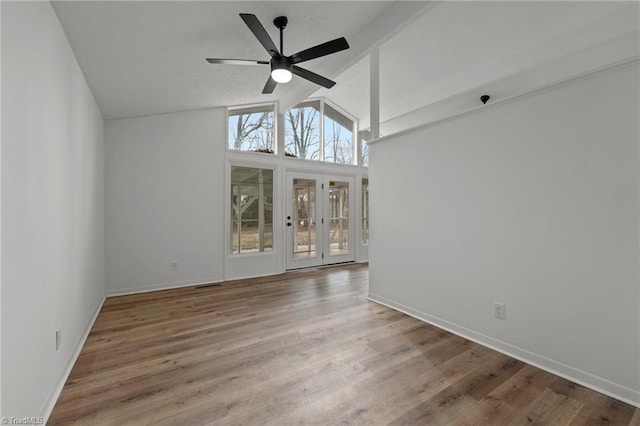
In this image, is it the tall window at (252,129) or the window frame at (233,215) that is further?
the tall window at (252,129)

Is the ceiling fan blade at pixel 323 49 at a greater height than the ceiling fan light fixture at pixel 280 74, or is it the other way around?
the ceiling fan blade at pixel 323 49

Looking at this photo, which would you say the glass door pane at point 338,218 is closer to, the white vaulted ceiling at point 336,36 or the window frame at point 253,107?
the window frame at point 253,107

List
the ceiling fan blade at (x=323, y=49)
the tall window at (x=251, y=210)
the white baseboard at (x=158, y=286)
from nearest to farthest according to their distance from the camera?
the ceiling fan blade at (x=323, y=49)
the white baseboard at (x=158, y=286)
the tall window at (x=251, y=210)

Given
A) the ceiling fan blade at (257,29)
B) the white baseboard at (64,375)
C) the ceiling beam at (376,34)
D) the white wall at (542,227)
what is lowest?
the white baseboard at (64,375)

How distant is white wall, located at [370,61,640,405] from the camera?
1.69 meters

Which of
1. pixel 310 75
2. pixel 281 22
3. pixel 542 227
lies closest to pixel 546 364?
pixel 542 227

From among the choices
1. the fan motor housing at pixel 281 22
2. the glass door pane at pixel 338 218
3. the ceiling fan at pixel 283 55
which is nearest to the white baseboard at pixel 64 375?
the ceiling fan at pixel 283 55

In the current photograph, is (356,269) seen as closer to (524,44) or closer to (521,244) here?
(521,244)

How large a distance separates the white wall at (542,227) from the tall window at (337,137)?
9.73 feet

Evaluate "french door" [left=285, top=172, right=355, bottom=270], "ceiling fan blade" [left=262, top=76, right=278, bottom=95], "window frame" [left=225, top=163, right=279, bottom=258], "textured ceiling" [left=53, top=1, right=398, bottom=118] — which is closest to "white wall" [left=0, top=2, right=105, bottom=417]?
"textured ceiling" [left=53, top=1, right=398, bottom=118]

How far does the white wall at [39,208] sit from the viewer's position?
3.82ft

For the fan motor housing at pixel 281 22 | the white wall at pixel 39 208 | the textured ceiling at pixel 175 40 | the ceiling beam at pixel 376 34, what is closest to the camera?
the white wall at pixel 39 208

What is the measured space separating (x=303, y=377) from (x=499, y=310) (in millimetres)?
1630

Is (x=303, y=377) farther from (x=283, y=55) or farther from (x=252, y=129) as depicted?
(x=252, y=129)
